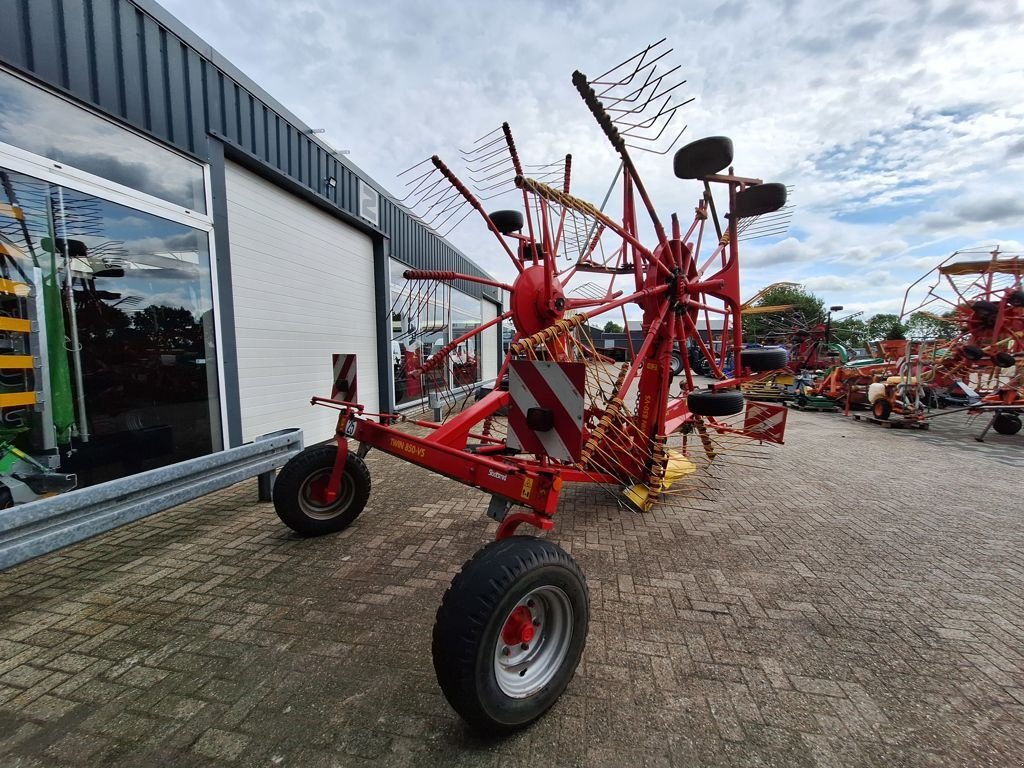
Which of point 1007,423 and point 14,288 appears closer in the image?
point 14,288

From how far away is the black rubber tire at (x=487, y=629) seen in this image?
61.2 inches

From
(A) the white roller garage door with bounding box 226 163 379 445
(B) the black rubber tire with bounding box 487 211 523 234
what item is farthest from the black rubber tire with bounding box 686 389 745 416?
(A) the white roller garage door with bounding box 226 163 379 445

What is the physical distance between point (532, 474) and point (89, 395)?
3871 mm

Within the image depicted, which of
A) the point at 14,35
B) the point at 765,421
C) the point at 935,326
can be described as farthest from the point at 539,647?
the point at 935,326

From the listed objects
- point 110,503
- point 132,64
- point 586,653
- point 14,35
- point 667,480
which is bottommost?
point 586,653

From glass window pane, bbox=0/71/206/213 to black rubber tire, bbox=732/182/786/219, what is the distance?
5.31m

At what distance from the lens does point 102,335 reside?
364cm

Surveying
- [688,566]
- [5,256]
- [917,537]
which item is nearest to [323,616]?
[688,566]

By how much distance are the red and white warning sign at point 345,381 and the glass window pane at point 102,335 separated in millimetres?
1968

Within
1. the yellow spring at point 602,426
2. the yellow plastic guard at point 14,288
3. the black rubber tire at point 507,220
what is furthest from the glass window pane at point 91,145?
the yellow spring at point 602,426

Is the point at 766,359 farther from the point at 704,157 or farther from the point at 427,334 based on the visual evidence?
the point at 427,334

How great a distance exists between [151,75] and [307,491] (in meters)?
3.98

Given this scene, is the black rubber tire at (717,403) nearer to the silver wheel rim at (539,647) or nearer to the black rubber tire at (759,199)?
the black rubber tire at (759,199)

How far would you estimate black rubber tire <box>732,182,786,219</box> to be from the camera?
12.4 feet
